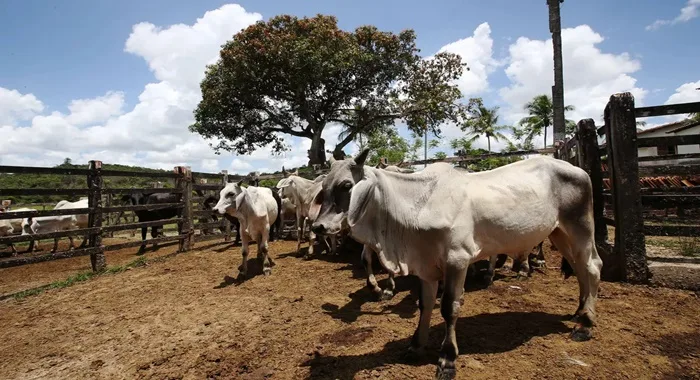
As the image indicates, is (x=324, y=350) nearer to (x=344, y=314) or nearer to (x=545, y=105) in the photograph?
(x=344, y=314)

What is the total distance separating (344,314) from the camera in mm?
4820

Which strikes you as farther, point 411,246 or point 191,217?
point 191,217

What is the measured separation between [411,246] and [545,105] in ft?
153

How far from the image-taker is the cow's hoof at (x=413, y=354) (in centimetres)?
338

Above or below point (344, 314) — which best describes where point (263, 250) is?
above

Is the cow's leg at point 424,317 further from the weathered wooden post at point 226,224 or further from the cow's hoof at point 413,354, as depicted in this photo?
the weathered wooden post at point 226,224

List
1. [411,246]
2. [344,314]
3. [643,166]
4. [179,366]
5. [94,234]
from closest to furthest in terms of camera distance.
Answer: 1. [411,246]
2. [179,366]
3. [344,314]
4. [643,166]
5. [94,234]

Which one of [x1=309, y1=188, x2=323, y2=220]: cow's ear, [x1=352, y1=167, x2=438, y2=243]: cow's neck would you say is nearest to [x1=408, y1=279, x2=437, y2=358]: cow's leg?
[x1=352, y1=167, x2=438, y2=243]: cow's neck

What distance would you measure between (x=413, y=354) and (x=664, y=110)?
195 inches

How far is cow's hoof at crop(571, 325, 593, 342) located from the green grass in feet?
27.7

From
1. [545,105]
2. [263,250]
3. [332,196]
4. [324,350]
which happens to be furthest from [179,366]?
[545,105]

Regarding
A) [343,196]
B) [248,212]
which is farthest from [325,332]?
[248,212]

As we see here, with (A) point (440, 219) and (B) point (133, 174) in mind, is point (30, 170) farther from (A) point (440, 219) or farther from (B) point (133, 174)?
(A) point (440, 219)

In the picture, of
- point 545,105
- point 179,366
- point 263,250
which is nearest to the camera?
point 179,366
